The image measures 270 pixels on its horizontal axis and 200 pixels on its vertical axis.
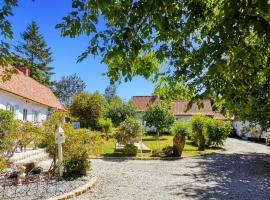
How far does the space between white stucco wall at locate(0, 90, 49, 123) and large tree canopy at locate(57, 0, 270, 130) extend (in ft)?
56.8

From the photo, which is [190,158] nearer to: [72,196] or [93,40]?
[72,196]

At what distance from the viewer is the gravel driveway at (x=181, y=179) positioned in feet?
39.8

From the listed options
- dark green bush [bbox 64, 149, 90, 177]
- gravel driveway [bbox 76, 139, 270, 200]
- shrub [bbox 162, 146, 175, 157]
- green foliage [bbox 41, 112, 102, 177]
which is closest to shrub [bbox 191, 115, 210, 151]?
shrub [bbox 162, 146, 175, 157]

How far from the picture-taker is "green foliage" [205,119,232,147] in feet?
102

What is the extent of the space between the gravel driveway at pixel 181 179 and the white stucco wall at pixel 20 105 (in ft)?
27.8

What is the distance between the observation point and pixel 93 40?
566 cm

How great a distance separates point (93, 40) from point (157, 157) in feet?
58.3

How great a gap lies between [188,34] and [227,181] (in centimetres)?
1034

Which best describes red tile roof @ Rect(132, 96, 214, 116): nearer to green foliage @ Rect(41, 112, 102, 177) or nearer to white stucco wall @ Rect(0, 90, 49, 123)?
white stucco wall @ Rect(0, 90, 49, 123)

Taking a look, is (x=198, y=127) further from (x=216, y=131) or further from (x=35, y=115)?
(x=35, y=115)

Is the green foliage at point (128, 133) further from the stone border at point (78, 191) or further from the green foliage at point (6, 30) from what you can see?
the green foliage at point (6, 30)

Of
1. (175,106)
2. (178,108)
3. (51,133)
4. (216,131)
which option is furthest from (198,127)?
(175,106)

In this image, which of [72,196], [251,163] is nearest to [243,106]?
[72,196]

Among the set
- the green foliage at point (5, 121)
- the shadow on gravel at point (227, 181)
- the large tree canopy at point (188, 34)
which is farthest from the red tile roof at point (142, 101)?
the large tree canopy at point (188, 34)
